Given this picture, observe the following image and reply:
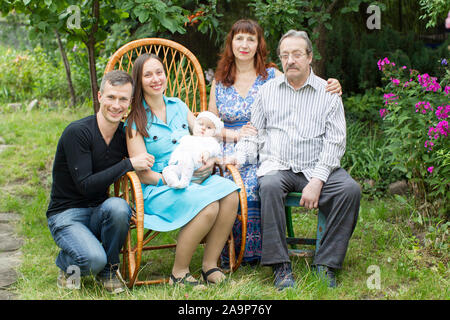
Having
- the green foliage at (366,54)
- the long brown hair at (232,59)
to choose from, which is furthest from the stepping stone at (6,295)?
the green foliage at (366,54)

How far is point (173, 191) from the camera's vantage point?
280cm

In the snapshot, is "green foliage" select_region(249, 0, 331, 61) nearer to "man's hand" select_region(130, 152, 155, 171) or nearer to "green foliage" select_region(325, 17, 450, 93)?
"green foliage" select_region(325, 17, 450, 93)

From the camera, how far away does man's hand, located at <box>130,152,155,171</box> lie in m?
2.79

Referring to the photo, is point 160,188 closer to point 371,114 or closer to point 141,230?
point 141,230

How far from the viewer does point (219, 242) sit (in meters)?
2.87

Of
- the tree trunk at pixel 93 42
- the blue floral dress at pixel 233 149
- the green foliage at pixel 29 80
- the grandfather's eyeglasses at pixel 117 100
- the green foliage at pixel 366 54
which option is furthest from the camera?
the green foliage at pixel 29 80

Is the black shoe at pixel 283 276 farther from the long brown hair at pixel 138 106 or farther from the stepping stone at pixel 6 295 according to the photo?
the stepping stone at pixel 6 295

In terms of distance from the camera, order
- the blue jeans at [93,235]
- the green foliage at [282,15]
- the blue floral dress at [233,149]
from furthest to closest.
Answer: the green foliage at [282,15]
the blue floral dress at [233,149]
the blue jeans at [93,235]

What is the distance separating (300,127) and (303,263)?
0.81m

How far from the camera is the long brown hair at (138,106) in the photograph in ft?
9.55

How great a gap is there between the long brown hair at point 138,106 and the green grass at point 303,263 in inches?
33.3

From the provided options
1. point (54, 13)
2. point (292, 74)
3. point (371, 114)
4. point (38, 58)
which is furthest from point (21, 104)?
point (292, 74)

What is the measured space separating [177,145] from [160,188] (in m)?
0.29

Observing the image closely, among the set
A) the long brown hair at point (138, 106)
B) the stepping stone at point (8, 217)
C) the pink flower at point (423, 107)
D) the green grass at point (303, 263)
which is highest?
the long brown hair at point (138, 106)
